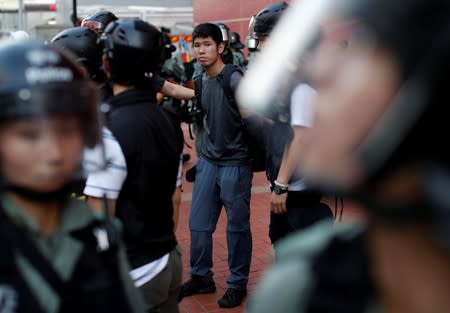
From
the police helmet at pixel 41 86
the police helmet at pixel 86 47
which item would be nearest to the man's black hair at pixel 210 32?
the police helmet at pixel 86 47

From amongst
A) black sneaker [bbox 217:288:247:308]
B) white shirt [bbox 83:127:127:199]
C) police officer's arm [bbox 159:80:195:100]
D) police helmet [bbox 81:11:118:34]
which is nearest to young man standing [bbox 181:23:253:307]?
black sneaker [bbox 217:288:247:308]

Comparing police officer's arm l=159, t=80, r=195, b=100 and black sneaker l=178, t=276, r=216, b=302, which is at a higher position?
police officer's arm l=159, t=80, r=195, b=100

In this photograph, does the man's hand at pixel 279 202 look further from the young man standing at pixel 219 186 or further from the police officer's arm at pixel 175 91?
the police officer's arm at pixel 175 91

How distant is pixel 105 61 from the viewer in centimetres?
300

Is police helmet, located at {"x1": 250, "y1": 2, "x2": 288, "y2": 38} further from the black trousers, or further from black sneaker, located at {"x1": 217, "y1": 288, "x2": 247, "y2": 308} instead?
black sneaker, located at {"x1": 217, "y1": 288, "x2": 247, "y2": 308}

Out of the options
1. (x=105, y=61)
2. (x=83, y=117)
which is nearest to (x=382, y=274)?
(x=83, y=117)

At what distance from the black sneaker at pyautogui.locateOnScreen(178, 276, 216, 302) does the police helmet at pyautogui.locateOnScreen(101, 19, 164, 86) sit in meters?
2.42

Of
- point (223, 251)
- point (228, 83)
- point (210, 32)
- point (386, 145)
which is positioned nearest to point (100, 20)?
point (210, 32)

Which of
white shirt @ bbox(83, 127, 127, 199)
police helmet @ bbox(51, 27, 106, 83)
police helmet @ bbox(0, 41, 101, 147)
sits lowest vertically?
white shirt @ bbox(83, 127, 127, 199)

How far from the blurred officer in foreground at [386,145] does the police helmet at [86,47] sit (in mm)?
2352

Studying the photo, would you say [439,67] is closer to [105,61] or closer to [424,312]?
[424,312]

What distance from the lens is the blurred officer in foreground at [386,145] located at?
0.99 metres

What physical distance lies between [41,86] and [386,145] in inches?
37.6

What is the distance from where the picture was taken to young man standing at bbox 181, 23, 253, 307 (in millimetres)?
4902
